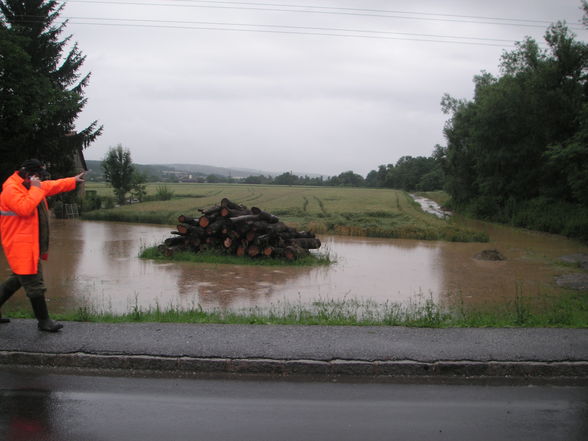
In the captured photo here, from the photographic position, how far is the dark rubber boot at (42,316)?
6.42m

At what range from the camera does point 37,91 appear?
769 inches

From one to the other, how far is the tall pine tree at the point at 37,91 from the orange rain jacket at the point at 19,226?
14584 mm

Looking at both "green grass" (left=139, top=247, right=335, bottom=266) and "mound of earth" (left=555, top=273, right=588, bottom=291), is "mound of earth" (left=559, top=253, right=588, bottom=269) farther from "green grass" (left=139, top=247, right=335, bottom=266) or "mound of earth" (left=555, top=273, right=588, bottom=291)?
"green grass" (left=139, top=247, right=335, bottom=266)

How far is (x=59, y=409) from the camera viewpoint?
179 inches

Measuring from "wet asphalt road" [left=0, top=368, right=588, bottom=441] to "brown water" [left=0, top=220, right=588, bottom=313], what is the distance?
12.2 feet

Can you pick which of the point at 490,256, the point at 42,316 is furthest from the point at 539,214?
the point at 42,316

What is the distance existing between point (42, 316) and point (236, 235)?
31.2 ft

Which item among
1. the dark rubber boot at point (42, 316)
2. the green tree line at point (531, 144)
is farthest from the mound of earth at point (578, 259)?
the dark rubber boot at point (42, 316)

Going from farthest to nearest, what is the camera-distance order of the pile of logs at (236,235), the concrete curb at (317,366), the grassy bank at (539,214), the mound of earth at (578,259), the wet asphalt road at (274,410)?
the grassy bank at (539,214), the mound of earth at (578,259), the pile of logs at (236,235), the concrete curb at (317,366), the wet asphalt road at (274,410)

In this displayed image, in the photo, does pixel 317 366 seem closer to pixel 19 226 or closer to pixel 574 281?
pixel 19 226

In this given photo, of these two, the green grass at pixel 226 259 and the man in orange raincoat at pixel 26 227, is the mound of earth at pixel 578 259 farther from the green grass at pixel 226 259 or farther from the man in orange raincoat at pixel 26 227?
the man in orange raincoat at pixel 26 227

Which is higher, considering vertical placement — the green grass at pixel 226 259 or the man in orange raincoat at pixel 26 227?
the man in orange raincoat at pixel 26 227

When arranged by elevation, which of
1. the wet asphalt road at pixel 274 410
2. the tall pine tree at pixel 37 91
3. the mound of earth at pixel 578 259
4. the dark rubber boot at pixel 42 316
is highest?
the tall pine tree at pixel 37 91

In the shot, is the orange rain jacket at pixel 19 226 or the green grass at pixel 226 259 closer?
the orange rain jacket at pixel 19 226
